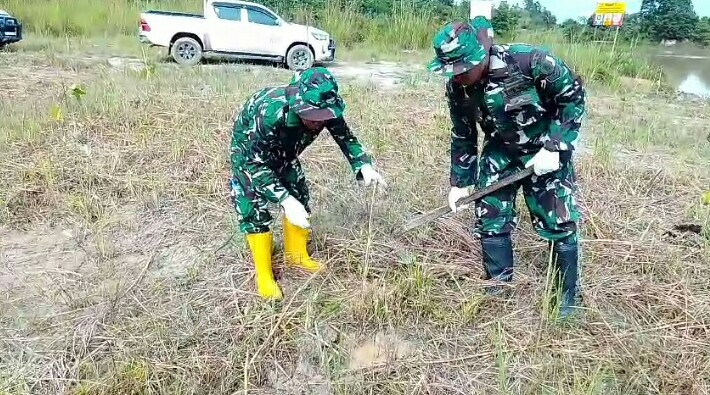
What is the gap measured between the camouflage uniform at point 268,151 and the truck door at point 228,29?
7.02 m

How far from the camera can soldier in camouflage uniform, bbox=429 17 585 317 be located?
2146 millimetres

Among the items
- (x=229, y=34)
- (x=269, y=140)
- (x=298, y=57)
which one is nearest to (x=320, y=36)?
(x=298, y=57)

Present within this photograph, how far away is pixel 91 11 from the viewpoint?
39.5 feet

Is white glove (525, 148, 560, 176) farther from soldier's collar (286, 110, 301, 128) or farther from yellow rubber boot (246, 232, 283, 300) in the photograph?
yellow rubber boot (246, 232, 283, 300)

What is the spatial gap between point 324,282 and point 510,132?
3.13 feet

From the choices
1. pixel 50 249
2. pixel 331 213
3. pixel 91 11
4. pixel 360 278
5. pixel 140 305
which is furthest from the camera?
pixel 91 11

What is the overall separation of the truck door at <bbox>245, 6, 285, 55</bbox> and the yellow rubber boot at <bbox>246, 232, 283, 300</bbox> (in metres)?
7.07

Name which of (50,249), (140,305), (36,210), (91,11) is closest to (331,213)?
(140,305)

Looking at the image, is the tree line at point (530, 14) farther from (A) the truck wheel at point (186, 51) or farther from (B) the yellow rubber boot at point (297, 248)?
(B) the yellow rubber boot at point (297, 248)

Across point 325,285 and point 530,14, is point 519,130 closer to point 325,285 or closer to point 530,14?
point 325,285

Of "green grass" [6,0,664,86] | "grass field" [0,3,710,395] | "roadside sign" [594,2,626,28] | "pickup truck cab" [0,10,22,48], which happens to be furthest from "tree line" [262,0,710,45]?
"grass field" [0,3,710,395]

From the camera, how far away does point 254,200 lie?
2.50 meters

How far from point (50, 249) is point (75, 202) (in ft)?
1.38

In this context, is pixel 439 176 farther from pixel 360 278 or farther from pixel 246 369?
pixel 246 369
